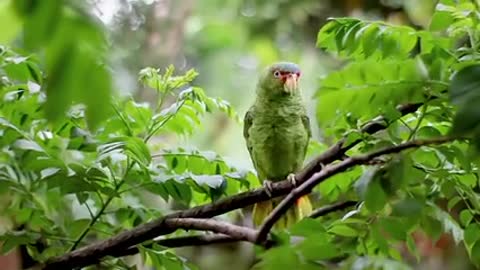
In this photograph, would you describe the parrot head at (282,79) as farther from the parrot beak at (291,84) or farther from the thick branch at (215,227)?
the thick branch at (215,227)

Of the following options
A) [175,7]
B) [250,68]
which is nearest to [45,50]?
[175,7]

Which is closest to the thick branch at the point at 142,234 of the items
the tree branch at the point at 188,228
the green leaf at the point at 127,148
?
the tree branch at the point at 188,228

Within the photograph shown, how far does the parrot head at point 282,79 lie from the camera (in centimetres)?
157

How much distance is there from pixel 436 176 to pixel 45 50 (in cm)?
65

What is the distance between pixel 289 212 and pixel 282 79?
0.36m

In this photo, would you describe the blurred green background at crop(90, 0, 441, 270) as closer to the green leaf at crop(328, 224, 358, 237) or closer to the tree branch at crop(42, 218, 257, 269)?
the tree branch at crop(42, 218, 257, 269)

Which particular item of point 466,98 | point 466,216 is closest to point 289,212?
point 466,216

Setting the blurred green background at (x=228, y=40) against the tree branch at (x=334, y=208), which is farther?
the blurred green background at (x=228, y=40)

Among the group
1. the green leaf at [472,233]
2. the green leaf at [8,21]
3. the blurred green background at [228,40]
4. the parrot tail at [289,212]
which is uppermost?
the blurred green background at [228,40]

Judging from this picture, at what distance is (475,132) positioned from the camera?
530 millimetres

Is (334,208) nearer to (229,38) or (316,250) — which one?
(316,250)

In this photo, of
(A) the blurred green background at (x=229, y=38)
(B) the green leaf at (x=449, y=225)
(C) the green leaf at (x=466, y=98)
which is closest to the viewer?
(C) the green leaf at (x=466, y=98)

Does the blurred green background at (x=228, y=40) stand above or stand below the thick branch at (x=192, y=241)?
above

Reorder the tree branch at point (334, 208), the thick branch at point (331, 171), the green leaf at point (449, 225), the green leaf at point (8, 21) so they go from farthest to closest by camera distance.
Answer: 1. the tree branch at point (334, 208)
2. the green leaf at point (449, 225)
3. the thick branch at point (331, 171)
4. the green leaf at point (8, 21)
